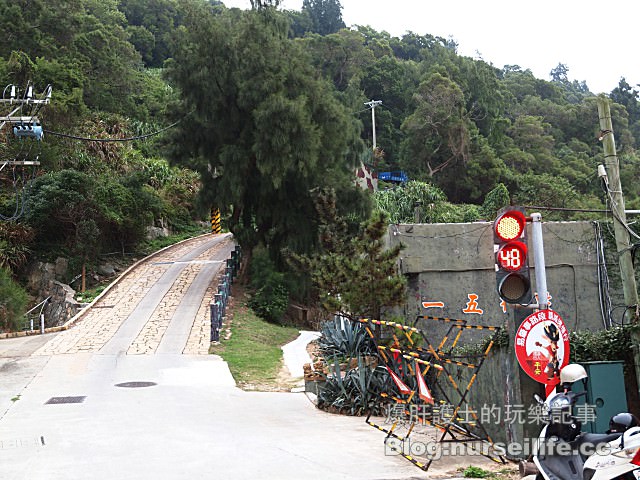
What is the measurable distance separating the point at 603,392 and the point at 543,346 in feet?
3.36

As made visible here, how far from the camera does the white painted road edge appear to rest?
16406mm

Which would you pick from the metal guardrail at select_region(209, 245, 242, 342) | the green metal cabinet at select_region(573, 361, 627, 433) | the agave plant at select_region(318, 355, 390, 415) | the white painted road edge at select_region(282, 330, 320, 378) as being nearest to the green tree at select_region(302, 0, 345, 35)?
the metal guardrail at select_region(209, 245, 242, 342)

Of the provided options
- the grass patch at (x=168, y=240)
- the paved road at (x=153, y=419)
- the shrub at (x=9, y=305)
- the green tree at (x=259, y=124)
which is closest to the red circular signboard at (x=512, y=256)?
the paved road at (x=153, y=419)

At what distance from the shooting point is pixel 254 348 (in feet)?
63.9

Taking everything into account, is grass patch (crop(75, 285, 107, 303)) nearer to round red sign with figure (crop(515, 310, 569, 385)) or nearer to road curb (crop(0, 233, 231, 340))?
road curb (crop(0, 233, 231, 340))

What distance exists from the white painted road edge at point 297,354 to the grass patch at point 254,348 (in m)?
0.23

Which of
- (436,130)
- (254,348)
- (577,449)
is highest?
(436,130)

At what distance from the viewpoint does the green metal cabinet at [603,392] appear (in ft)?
24.4

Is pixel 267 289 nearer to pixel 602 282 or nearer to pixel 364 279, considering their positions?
pixel 602 282

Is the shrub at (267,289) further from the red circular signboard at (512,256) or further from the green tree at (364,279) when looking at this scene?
the red circular signboard at (512,256)

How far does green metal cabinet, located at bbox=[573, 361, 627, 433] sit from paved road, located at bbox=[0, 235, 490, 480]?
5.72 feet

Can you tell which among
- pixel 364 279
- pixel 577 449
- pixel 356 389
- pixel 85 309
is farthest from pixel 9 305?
pixel 577 449

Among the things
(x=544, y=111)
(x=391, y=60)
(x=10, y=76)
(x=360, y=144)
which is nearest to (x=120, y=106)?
(x=10, y=76)

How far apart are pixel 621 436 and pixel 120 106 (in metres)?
51.0
